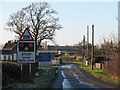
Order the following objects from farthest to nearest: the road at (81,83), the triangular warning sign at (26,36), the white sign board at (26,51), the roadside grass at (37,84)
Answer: the road at (81,83) → the roadside grass at (37,84) → the white sign board at (26,51) → the triangular warning sign at (26,36)

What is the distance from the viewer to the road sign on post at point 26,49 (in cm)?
1950

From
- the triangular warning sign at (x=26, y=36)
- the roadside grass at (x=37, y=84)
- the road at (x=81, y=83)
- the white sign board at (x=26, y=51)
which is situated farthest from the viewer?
the road at (x=81, y=83)

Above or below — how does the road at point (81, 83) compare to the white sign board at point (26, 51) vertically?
below

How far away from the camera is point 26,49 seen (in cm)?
1989

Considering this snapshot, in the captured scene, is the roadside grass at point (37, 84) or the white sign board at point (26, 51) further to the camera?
the roadside grass at point (37, 84)

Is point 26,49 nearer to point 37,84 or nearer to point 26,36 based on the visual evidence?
point 26,36

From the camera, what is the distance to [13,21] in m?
67.2

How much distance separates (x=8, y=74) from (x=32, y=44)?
19.6ft

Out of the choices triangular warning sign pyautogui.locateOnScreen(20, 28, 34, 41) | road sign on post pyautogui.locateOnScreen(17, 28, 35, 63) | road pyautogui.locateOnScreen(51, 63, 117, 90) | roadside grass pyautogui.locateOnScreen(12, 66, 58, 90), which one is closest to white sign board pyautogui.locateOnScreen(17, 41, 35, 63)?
road sign on post pyautogui.locateOnScreen(17, 28, 35, 63)

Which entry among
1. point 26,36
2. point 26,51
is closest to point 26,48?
point 26,51

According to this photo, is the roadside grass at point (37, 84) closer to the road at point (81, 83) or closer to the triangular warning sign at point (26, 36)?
the road at point (81, 83)

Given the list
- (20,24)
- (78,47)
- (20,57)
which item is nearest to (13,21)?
(20,24)

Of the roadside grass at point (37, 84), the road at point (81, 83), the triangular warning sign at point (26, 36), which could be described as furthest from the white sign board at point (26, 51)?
the road at point (81, 83)

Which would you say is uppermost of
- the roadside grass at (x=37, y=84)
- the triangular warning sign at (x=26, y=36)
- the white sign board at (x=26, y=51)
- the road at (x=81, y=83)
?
the triangular warning sign at (x=26, y=36)
